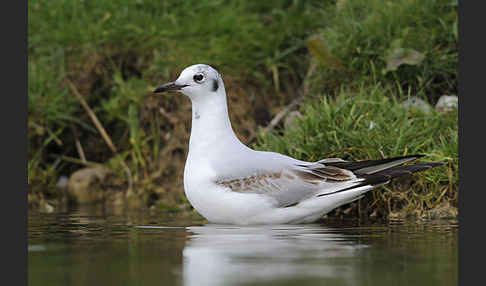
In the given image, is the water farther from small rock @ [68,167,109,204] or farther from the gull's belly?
small rock @ [68,167,109,204]

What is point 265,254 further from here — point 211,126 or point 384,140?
point 384,140

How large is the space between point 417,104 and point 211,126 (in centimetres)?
244

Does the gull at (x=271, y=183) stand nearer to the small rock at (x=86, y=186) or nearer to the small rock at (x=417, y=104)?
the small rock at (x=417, y=104)

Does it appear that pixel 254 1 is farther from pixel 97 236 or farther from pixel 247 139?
pixel 97 236

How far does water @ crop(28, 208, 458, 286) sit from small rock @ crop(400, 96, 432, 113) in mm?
1790

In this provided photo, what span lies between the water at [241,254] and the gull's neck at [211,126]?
0.62 meters

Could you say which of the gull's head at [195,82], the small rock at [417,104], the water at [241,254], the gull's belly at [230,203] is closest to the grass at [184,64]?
the small rock at [417,104]

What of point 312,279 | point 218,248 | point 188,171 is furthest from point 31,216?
point 312,279

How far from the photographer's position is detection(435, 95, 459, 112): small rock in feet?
23.7

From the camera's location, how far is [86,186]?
845 cm

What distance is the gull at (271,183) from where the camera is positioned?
5367 mm

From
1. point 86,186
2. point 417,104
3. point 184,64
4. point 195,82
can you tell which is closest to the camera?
point 195,82

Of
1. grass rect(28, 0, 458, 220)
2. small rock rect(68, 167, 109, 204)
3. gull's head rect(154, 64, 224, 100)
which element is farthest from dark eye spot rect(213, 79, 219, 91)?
small rock rect(68, 167, 109, 204)


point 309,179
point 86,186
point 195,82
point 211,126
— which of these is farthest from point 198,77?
point 86,186
